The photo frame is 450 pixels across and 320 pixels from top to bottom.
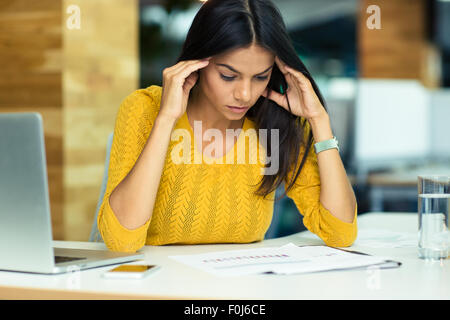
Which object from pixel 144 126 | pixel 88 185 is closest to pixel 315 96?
pixel 144 126

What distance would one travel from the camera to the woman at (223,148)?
1301mm

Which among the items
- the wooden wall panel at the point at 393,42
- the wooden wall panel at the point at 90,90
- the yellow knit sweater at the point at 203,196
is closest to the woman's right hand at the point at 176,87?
the yellow knit sweater at the point at 203,196

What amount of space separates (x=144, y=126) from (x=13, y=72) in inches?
59.4

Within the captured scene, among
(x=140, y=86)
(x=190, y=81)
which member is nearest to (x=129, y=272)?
(x=190, y=81)

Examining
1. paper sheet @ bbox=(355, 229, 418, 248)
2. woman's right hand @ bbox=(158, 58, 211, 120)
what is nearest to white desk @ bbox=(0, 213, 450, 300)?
paper sheet @ bbox=(355, 229, 418, 248)

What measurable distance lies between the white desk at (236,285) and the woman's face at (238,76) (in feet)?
1.67

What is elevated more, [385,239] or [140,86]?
[140,86]

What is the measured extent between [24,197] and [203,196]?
0.66 meters

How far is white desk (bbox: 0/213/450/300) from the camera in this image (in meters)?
0.84

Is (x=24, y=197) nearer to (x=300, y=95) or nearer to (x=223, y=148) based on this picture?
(x=223, y=148)

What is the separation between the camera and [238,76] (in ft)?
4.51

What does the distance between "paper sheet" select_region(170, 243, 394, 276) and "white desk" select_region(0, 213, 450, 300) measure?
0.02m

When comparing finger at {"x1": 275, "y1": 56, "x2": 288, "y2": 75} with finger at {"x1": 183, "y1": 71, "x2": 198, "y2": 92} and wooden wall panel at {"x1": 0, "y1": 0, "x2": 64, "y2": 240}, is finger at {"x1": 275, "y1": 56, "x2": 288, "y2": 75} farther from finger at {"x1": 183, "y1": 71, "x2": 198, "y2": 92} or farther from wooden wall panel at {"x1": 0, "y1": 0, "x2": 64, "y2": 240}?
wooden wall panel at {"x1": 0, "y1": 0, "x2": 64, "y2": 240}

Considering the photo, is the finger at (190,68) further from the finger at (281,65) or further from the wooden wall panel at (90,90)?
the wooden wall panel at (90,90)
